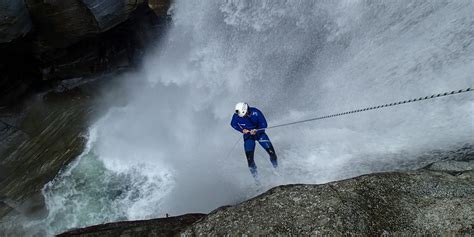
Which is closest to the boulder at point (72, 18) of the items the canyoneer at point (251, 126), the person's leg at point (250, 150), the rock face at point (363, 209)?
the canyoneer at point (251, 126)

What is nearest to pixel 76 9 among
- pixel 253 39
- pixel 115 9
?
pixel 115 9

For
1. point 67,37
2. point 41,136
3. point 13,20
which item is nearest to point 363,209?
point 13,20

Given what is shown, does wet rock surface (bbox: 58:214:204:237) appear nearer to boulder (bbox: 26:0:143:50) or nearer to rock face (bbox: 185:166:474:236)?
rock face (bbox: 185:166:474:236)

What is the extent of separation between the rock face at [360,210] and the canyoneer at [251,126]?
3.26 meters

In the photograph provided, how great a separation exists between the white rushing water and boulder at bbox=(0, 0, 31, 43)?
4.45m

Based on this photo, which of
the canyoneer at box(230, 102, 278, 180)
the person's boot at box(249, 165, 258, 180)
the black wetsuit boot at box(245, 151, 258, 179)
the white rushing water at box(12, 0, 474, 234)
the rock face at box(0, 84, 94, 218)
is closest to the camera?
the canyoneer at box(230, 102, 278, 180)

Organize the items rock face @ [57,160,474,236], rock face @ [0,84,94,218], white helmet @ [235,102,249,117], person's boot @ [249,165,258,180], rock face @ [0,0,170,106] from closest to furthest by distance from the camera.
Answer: rock face @ [57,160,474,236], white helmet @ [235,102,249,117], person's boot @ [249,165,258,180], rock face @ [0,0,170,106], rock face @ [0,84,94,218]

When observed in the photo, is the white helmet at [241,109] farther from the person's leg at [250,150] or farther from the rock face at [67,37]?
the rock face at [67,37]

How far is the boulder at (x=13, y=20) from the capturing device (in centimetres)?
1127

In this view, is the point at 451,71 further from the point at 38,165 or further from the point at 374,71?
the point at 38,165

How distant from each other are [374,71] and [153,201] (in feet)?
26.7

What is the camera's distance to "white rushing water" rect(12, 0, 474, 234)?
10000mm

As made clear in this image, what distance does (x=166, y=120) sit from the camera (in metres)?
15.2

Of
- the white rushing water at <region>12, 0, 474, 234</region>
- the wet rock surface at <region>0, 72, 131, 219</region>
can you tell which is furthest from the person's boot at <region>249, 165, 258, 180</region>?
the wet rock surface at <region>0, 72, 131, 219</region>
